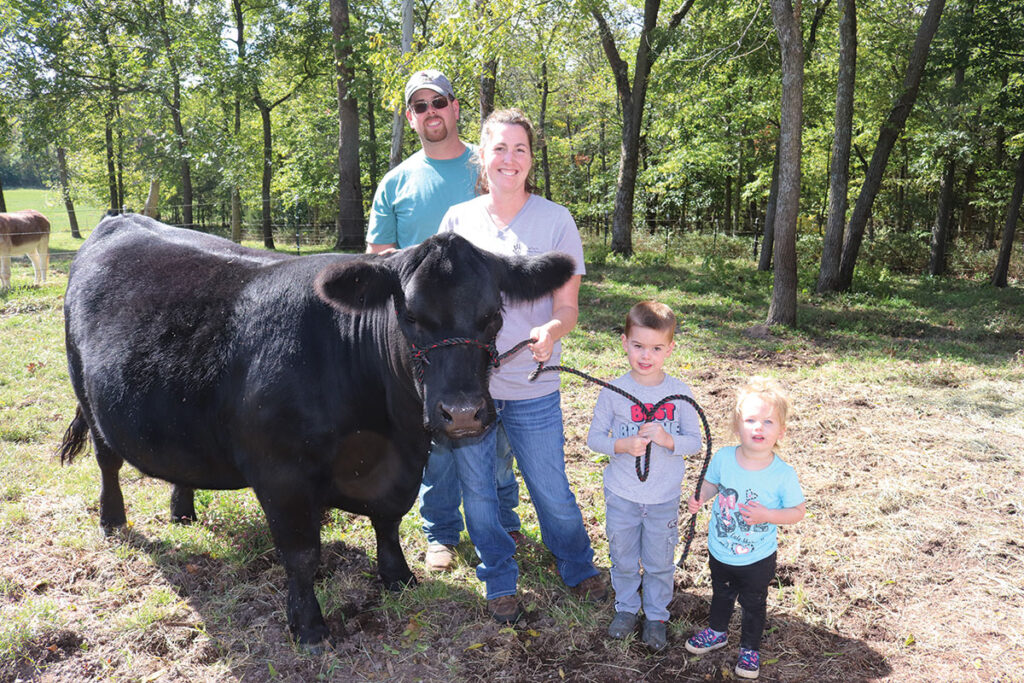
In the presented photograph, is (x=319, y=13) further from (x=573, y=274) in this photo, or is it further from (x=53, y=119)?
(x=573, y=274)

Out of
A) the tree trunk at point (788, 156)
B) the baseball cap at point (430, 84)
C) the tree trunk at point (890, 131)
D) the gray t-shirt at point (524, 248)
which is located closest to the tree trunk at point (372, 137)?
the tree trunk at point (890, 131)

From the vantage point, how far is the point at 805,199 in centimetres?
3212

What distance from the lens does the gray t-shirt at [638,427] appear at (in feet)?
9.86

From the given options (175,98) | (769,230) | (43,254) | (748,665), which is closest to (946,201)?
(769,230)

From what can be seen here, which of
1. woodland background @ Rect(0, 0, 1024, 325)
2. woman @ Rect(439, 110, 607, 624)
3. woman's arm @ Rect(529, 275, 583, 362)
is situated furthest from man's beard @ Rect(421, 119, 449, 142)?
woodland background @ Rect(0, 0, 1024, 325)

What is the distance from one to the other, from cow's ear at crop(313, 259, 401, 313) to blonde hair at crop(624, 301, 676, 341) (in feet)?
3.40

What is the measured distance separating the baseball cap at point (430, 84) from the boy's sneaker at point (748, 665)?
320cm

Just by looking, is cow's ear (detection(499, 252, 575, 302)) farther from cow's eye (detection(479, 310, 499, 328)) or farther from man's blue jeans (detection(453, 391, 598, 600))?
man's blue jeans (detection(453, 391, 598, 600))

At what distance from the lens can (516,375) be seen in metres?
3.10

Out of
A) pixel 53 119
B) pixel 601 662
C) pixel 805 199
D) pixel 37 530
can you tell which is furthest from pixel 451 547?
pixel 805 199

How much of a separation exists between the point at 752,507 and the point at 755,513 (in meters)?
0.03

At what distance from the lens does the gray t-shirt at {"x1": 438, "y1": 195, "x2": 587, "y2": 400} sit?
122 inches

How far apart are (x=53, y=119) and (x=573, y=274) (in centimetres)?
2263

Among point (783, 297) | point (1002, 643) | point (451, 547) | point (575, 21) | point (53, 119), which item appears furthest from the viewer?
point (53, 119)
